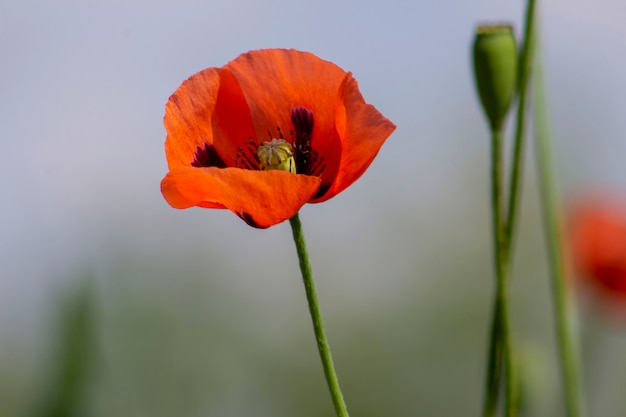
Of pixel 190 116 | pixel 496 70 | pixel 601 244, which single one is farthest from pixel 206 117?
pixel 601 244

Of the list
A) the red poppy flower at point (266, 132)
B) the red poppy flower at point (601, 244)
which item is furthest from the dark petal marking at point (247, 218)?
the red poppy flower at point (601, 244)

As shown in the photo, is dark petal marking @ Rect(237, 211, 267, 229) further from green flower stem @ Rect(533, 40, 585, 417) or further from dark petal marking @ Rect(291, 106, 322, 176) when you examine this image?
green flower stem @ Rect(533, 40, 585, 417)

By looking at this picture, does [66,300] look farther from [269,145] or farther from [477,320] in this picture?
[477,320]

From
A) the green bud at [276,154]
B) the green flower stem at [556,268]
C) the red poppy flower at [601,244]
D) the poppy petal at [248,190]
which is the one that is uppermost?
the green bud at [276,154]

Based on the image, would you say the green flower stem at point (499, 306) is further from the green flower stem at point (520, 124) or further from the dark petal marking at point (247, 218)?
the dark petal marking at point (247, 218)

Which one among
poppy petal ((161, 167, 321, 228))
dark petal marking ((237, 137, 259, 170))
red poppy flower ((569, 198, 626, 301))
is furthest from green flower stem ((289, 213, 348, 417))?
red poppy flower ((569, 198, 626, 301))

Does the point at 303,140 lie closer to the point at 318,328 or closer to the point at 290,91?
the point at 290,91

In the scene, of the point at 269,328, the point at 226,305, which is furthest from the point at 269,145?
the point at 269,328
